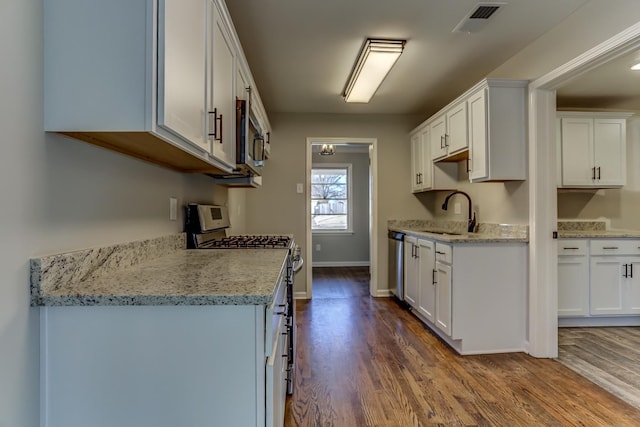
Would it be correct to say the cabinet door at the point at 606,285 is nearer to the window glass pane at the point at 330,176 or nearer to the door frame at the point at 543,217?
the door frame at the point at 543,217

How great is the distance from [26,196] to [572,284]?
12.5ft

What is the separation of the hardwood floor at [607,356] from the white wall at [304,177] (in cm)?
205

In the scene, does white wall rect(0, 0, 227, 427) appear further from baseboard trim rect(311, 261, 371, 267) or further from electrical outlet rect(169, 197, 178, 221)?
baseboard trim rect(311, 261, 371, 267)

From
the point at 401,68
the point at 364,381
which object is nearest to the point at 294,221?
the point at 401,68

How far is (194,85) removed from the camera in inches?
49.6

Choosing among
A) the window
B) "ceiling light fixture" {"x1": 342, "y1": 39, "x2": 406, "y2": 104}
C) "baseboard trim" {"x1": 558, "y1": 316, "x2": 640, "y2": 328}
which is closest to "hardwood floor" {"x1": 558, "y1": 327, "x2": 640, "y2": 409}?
"baseboard trim" {"x1": 558, "y1": 316, "x2": 640, "y2": 328}

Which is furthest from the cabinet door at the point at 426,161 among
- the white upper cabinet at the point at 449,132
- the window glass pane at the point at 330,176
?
the window glass pane at the point at 330,176

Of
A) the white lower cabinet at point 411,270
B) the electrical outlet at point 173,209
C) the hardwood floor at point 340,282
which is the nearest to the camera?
the electrical outlet at point 173,209

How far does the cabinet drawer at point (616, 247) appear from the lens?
3107mm

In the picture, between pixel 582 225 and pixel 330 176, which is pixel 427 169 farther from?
pixel 330 176

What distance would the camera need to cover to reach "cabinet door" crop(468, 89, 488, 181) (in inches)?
105

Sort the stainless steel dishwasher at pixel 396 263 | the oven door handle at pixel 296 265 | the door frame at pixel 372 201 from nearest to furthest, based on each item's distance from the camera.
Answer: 1. the oven door handle at pixel 296 265
2. the stainless steel dishwasher at pixel 396 263
3. the door frame at pixel 372 201

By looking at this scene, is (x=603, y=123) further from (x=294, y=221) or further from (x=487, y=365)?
(x=294, y=221)

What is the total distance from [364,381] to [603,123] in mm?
3404
